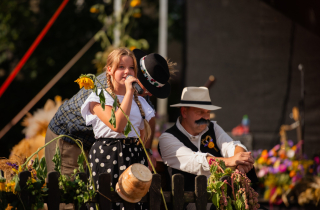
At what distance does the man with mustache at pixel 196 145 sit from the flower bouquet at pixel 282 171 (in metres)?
1.74

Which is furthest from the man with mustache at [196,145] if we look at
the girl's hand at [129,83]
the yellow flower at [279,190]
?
the yellow flower at [279,190]

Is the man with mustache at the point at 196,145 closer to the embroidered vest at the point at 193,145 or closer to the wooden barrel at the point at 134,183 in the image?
the embroidered vest at the point at 193,145

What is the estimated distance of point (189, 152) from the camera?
289 centimetres

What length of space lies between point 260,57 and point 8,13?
A: 563 cm

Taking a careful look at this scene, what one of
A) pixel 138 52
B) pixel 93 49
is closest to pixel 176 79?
pixel 93 49

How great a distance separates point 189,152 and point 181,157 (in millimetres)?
75

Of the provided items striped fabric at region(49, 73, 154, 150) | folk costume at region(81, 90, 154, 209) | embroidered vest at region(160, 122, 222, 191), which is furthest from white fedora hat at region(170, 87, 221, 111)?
folk costume at region(81, 90, 154, 209)

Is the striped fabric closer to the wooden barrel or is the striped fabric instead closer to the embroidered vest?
the embroidered vest

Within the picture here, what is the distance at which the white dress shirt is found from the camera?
111 inches

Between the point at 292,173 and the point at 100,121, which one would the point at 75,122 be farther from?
the point at 292,173

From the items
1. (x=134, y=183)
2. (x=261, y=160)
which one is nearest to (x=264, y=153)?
(x=261, y=160)

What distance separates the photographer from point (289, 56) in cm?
521

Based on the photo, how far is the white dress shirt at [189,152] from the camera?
111 inches

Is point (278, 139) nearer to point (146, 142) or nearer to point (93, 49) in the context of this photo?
point (146, 142)
